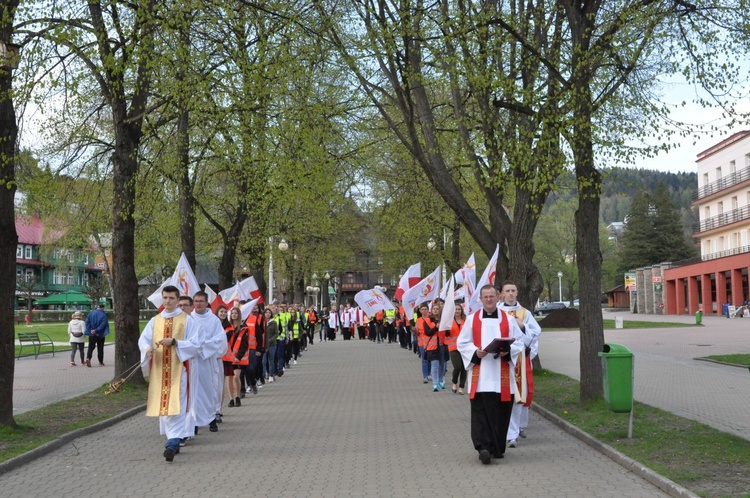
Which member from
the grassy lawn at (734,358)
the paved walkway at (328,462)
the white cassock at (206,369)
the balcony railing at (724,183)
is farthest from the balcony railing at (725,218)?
the white cassock at (206,369)

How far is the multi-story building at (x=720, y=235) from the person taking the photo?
64.2 m

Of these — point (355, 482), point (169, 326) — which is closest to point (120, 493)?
point (355, 482)

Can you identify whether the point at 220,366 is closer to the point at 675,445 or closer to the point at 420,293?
the point at 675,445

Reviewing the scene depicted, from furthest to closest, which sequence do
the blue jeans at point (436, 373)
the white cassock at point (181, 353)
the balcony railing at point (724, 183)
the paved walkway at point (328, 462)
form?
the balcony railing at point (724, 183) < the blue jeans at point (436, 373) < the white cassock at point (181, 353) < the paved walkway at point (328, 462)

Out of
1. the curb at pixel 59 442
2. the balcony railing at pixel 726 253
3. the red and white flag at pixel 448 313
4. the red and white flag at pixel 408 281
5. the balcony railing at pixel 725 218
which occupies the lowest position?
the curb at pixel 59 442

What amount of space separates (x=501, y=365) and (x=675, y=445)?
1.98 meters

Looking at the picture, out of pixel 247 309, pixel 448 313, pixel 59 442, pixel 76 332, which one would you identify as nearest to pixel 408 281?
pixel 247 309

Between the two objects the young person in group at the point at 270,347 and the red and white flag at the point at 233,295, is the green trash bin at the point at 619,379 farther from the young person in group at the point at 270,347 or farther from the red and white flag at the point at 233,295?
the red and white flag at the point at 233,295

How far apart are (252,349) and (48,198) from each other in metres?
5.70

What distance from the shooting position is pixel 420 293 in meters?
24.5

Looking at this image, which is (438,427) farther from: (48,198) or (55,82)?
(48,198)

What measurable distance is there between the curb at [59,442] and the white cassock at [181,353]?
1346 millimetres

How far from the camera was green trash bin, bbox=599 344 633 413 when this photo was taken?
401 inches

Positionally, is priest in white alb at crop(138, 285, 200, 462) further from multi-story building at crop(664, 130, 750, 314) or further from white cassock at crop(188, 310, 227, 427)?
multi-story building at crop(664, 130, 750, 314)
